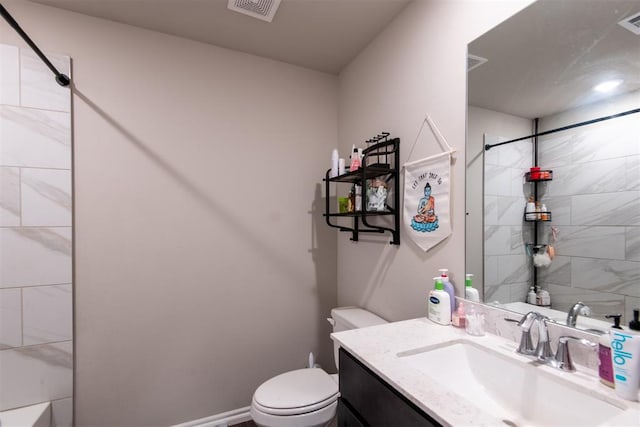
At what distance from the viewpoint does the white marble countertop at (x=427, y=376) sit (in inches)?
24.2

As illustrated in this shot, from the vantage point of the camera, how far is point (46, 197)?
144 centimetres

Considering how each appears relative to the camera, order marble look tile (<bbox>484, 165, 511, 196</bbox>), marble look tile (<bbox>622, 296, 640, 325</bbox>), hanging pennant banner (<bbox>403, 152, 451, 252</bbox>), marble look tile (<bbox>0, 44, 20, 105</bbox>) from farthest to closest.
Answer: marble look tile (<bbox>0, 44, 20, 105</bbox>) < hanging pennant banner (<bbox>403, 152, 451, 252</bbox>) < marble look tile (<bbox>484, 165, 511, 196</bbox>) < marble look tile (<bbox>622, 296, 640, 325</bbox>)

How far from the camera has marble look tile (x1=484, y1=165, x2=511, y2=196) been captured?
1.07 metres

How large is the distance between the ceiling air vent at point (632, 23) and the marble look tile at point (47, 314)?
2392 millimetres

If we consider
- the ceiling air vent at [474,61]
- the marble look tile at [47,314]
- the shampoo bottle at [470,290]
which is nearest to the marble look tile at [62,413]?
the marble look tile at [47,314]

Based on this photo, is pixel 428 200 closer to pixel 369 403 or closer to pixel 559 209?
pixel 559 209

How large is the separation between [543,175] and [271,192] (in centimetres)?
146

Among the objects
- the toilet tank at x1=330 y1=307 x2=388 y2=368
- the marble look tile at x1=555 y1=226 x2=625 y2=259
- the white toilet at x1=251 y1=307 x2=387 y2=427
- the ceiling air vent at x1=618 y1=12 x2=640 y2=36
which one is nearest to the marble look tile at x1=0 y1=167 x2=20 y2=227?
the white toilet at x1=251 y1=307 x2=387 y2=427

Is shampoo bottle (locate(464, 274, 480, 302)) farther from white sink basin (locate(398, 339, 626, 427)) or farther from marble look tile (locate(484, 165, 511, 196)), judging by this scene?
marble look tile (locate(484, 165, 511, 196))

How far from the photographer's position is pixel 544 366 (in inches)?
31.5

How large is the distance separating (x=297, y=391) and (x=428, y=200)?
3.68ft

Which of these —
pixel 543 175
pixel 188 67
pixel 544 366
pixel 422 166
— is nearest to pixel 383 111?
pixel 422 166

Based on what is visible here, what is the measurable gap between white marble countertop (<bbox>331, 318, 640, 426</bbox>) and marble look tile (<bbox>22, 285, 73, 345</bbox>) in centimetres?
143

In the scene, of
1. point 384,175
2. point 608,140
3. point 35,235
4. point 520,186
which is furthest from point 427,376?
point 35,235
